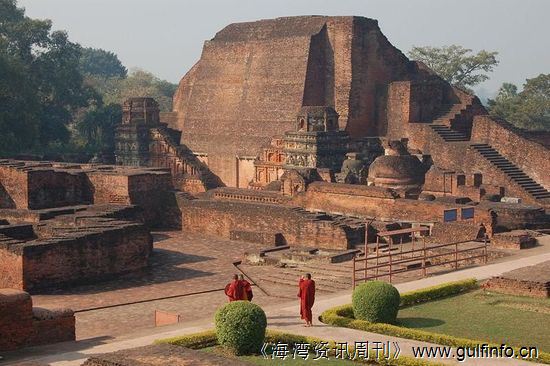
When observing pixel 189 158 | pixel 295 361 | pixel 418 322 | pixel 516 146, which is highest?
pixel 516 146

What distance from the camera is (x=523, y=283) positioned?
15547 millimetres

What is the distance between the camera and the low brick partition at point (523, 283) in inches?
605

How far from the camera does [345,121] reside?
115 ft

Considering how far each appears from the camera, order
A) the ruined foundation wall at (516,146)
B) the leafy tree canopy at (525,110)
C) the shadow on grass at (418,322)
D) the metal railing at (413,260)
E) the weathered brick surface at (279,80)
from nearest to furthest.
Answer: the shadow on grass at (418,322) → the metal railing at (413,260) → the ruined foundation wall at (516,146) → the weathered brick surface at (279,80) → the leafy tree canopy at (525,110)

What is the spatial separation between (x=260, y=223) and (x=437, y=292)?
10.1m

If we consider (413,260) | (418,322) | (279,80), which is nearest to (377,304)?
(418,322)

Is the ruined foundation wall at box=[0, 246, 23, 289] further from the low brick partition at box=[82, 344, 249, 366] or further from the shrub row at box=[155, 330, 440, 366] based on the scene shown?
the low brick partition at box=[82, 344, 249, 366]

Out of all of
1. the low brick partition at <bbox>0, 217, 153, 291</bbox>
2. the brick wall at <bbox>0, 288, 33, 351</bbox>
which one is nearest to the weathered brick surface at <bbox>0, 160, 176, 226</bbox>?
the low brick partition at <bbox>0, 217, 153, 291</bbox>

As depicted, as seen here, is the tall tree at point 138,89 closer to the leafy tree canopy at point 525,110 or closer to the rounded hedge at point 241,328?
the leafy tree canopy at point 525,110

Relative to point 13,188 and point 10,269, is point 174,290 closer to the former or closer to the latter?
point 10,269

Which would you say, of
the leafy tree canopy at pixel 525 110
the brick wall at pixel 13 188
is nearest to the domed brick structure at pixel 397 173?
the brick wall at pixel 13 188

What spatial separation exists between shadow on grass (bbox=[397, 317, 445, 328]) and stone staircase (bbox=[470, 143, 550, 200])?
46.9 feet

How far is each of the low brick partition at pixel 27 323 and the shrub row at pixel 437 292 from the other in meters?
5.14

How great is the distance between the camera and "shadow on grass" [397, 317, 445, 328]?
13.5 metres
